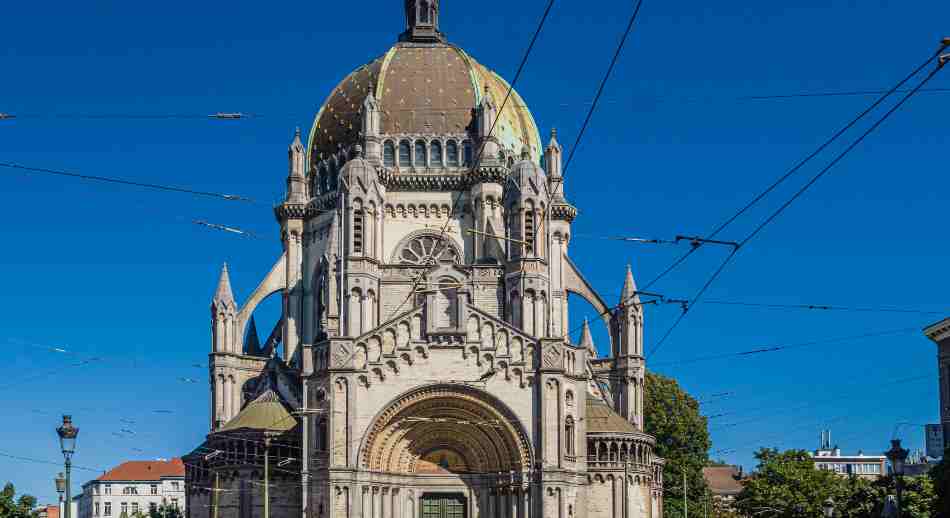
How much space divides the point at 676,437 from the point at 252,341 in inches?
1090

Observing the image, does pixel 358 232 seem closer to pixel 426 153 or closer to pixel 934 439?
pixel 426 153

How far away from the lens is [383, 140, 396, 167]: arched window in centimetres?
7281

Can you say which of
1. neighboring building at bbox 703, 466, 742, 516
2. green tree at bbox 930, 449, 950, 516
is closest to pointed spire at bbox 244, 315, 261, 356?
green tree at bbox 930, 449, 950, 516

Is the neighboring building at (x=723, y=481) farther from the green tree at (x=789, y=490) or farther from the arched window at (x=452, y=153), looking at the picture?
the arched window at (x=452, y=153)

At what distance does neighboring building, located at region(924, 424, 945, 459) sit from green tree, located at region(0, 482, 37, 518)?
42.7 metres

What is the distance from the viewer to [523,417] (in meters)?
59.7

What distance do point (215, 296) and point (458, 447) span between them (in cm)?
1629

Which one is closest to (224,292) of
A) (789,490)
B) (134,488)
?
(789,490)

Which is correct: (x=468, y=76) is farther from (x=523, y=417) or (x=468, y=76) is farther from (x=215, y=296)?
(x=523, y=417)

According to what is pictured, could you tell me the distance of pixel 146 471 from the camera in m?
134

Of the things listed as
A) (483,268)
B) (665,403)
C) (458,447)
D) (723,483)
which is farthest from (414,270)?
(723,483)

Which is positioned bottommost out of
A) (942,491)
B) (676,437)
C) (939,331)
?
(942,491)

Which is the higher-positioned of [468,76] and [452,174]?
[468,76]

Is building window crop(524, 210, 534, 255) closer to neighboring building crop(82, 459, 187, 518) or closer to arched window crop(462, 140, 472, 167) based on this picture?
arched window crop(462, 140, 472, 167)
